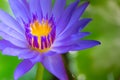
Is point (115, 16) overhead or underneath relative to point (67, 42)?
underneath

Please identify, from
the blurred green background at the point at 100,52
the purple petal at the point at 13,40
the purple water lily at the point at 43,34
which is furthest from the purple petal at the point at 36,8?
the blurred green background at the point at 100,52

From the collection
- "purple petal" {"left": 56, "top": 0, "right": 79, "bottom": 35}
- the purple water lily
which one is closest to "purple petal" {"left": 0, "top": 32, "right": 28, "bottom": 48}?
the purple water lily

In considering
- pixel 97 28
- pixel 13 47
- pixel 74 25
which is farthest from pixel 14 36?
pixel 97 28

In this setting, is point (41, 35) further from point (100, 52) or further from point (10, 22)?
point (100, 52)

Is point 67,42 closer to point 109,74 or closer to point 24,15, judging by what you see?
point 24,15

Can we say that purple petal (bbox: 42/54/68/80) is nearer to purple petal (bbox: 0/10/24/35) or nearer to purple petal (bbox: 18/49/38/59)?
purple petal (bbox: 18/49/38/59)

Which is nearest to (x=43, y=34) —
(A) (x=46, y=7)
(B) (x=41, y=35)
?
(B) (x=41, y=35)

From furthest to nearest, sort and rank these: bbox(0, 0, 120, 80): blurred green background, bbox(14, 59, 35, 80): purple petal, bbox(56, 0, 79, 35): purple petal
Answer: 1. bbox(0, 0, 120, 80): blurred green background
2. bbox(56, 0, 79, 35): purple petal
3. bbox(14, 59, 35, 80): purple petal

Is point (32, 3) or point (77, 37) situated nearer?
point (77, 37)

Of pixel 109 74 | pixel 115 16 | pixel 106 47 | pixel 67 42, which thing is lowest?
pixel 109 74
